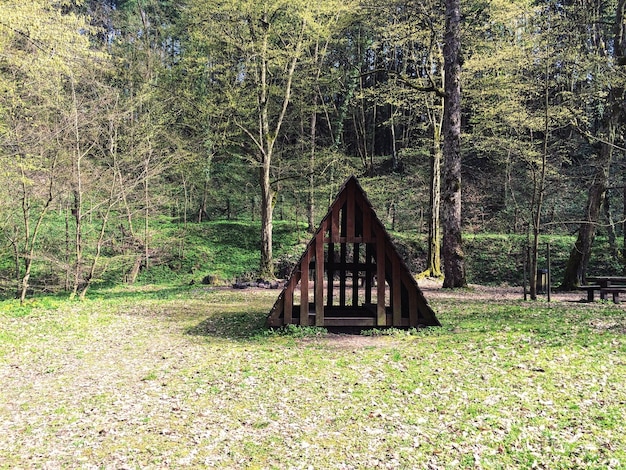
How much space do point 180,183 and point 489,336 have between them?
2315 cm

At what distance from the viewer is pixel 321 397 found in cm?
546

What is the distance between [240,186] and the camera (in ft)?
108

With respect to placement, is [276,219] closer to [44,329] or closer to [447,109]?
[447,109]

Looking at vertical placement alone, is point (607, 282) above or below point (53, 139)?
below

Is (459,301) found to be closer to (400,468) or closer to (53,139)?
(400,468)

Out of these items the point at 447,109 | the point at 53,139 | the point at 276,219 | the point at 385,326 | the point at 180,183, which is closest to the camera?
the point at 385,326

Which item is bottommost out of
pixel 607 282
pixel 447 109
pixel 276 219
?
pixel 607 282

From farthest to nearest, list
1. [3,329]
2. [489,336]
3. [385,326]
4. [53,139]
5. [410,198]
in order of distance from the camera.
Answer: [410,198]
[53,139]
[3,329]
[385,326]
[489,336]

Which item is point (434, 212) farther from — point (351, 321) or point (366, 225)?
point (351, 321)

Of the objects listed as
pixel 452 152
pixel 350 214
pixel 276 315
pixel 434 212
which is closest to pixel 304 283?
pixel 276 315

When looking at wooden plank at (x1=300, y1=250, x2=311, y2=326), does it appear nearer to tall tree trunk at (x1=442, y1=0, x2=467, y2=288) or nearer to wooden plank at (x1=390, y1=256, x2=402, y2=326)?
wooden plank at (x1=390, y1=256, x2=402, y2=326)

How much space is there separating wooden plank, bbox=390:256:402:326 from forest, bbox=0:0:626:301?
437 centimetres

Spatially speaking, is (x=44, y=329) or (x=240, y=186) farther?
(x=240, y=186)

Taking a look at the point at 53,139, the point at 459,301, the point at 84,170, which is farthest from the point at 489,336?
the point at 84,170
